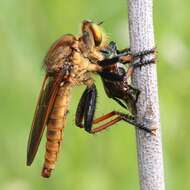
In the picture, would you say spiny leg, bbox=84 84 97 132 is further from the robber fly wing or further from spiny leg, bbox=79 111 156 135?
the robber fly wing

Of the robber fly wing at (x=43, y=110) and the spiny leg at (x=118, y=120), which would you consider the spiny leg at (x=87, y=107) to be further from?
the robber fly wing at (x=43, y=110)

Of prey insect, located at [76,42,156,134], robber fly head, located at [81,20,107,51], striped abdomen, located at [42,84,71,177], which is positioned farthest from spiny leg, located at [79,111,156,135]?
robber fly head, located at [81,20,107,51]

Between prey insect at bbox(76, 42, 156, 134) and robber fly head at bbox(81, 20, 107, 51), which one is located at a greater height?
robber fly head at bbox(81, 20, 107, 51)

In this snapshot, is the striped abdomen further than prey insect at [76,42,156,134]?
Yes

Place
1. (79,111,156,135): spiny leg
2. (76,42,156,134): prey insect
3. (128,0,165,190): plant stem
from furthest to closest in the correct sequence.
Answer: (76,42,156,134): prey insect → (79,111,156,135): spiny leg → (128,0,165,190): plant stem

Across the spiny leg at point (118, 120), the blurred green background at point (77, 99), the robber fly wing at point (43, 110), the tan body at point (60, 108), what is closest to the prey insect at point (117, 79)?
the spiny leg at point (118, 120)

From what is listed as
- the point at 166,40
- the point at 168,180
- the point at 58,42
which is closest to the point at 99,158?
the point at 168,180

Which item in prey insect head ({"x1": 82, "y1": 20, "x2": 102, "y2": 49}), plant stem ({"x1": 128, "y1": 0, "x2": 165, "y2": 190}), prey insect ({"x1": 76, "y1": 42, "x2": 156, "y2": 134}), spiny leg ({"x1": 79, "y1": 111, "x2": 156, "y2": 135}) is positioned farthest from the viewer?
prey insect head ({"x1": 82, "y1": 20, "x2": 102, "y2": 49})
